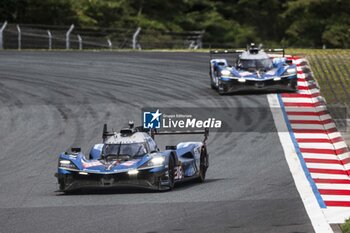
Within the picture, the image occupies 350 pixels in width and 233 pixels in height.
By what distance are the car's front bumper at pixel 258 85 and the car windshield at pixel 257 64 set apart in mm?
851

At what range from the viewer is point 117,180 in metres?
18.5

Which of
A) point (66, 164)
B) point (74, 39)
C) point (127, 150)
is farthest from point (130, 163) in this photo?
point (74, 39)

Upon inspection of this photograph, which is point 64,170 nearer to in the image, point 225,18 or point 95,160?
point 95,160

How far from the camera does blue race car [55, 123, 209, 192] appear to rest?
18594 millimetres

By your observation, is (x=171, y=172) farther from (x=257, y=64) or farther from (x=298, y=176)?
(x=257, y=64)

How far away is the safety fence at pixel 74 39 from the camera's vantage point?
174 feet

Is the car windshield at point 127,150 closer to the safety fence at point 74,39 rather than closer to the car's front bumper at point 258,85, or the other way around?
the car's front bumper at point 258,85

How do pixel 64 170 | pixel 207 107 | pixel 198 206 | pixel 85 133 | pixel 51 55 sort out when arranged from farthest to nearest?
pixel 51 55 → pixel 207 107 → pixel 85 133 → pixel 64 170 → pixel 198 206

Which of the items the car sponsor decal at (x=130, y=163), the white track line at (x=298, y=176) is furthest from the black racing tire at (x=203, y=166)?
the car sponsor decal at (x=130, y=163)

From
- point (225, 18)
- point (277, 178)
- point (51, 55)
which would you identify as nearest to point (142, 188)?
point (277, 178)

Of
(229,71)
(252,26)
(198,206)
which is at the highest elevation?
(252,26)

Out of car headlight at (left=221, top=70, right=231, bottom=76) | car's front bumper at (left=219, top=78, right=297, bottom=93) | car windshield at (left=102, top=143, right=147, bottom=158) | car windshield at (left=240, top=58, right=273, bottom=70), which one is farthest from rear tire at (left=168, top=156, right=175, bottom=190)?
car windshield at (left=240, top=58, right=273, bottom=70)

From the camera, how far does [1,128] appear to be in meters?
28.3

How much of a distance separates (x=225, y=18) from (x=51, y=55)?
3161cm
